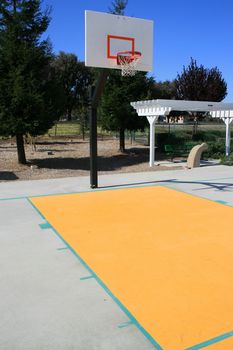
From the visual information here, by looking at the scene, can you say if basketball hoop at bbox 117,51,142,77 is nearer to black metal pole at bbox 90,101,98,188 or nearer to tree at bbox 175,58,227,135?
black metal pole at bbox 90,101,98,188

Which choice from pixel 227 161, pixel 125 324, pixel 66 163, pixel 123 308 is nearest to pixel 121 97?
pixel 66 163

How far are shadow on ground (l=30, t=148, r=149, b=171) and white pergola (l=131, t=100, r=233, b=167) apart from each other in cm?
190

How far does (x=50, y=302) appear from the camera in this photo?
169 inches

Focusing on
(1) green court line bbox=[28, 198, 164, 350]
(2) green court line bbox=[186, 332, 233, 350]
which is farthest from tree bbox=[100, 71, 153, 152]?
(2) green court line bbox=[186, 332, 233, 350]

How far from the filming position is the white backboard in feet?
32.2

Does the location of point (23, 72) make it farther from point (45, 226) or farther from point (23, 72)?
point (45, 226)

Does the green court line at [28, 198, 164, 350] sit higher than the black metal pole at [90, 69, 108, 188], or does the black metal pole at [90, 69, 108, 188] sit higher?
the black metal pole at [90, 69, 108, 188]

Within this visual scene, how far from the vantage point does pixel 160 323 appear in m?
3.84

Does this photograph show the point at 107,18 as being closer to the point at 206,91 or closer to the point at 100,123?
the point at 100,123

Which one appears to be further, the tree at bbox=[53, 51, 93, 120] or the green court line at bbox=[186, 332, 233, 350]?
the tree at bbox=[53, 51, 93, 120]

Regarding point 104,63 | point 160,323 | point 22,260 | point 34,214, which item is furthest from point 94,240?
point 104,63

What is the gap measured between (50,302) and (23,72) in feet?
38.2

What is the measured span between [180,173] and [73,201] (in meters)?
6.01

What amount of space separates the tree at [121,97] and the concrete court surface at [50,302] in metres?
12.1
